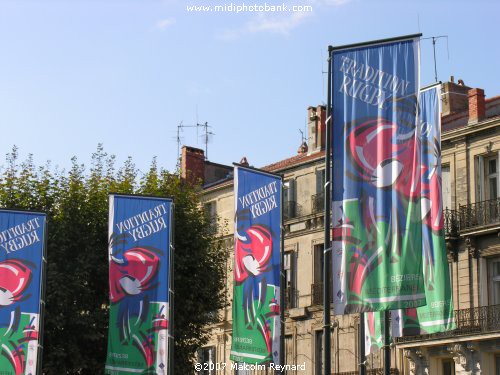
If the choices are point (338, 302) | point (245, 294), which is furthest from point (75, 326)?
point (338, 302)

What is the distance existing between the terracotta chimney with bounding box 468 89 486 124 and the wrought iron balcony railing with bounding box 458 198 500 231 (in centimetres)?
340

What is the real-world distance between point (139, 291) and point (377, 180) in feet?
38.2

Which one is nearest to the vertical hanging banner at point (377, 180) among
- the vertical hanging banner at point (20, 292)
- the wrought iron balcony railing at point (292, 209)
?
the vertical hanging banner at point (20, 292)

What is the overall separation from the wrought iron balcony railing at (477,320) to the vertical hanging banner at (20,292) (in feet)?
56.0

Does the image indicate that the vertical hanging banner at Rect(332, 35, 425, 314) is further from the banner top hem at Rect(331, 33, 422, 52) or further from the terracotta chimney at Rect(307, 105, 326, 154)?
the terracotta chimney at Rect(307, 105, 326, 154)

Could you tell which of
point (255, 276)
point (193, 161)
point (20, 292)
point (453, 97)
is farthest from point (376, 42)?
point (193, 161)

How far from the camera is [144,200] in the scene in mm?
33000

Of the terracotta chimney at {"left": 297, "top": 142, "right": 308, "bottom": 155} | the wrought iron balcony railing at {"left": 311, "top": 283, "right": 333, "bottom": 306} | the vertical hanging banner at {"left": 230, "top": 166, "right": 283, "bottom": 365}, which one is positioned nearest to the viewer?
the vertical hanging banner at {"left": 230, "top": 166, "right": 283, "bottom": 365}

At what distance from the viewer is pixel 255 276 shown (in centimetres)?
2909

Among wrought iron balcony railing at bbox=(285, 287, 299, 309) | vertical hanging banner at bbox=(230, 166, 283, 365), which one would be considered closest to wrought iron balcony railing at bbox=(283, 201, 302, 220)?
wrought iron balcony railing at bbox=(285, 287, 299, 309)

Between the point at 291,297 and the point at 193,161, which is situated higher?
the point at 193,161

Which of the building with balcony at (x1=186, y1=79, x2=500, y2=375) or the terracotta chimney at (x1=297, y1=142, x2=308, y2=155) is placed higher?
the terracotta chimney at (x1=297, y1=142, x2=308, y2=155)

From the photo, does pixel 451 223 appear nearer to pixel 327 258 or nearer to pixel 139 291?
pixel 139 291

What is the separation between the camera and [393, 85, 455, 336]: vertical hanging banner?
23.5 metres
